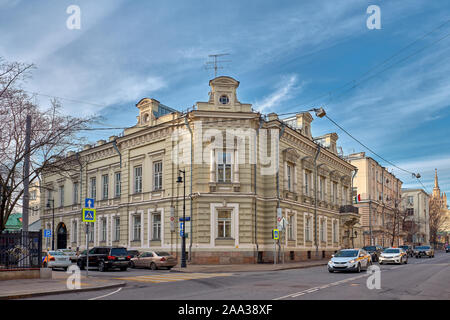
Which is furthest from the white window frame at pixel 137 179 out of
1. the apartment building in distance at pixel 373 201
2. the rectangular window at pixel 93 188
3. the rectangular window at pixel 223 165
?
the apartment building in distance at pixel 373 201

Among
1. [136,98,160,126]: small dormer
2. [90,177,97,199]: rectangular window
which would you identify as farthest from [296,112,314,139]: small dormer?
[90,177,97,199]: rectangular window

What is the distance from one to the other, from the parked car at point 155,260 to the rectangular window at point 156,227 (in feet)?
19.2

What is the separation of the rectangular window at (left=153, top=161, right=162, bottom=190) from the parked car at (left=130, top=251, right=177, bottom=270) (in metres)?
7.94

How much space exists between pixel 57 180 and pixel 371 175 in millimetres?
45204

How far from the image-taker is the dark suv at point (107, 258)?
27531 millimetres

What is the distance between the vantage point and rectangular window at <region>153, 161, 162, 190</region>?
1476 inches

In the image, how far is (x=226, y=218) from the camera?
1341 inches

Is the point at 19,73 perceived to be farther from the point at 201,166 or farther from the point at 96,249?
the point at 201,166

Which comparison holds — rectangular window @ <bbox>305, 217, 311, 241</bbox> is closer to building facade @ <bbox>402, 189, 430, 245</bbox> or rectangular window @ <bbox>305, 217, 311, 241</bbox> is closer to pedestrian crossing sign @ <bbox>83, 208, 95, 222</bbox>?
pedestrian crossing sign @ <bbox>83, 208, 95, 222</bbox>

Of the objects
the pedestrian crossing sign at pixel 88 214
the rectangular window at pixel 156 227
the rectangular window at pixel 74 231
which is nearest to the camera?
the pedestrian crossing sign at pixel 88 214

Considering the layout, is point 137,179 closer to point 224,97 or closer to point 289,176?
point 224,97

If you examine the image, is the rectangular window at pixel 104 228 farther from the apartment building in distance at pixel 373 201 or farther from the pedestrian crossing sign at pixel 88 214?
the apartment building in distance at pixel 373 201

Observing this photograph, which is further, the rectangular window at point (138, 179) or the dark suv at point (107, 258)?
the rectangular window at point (138, 179)
